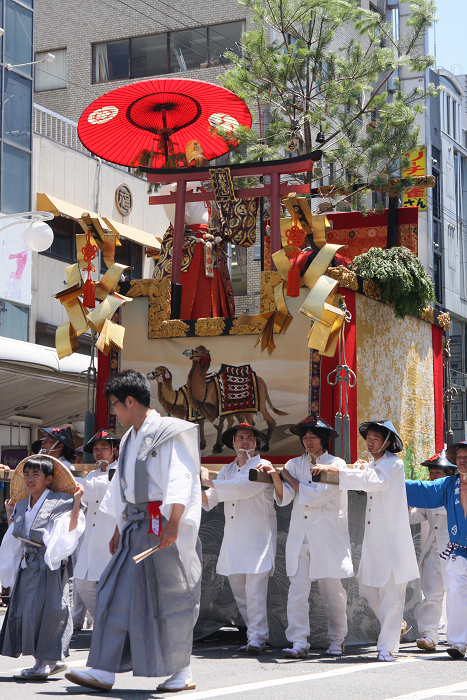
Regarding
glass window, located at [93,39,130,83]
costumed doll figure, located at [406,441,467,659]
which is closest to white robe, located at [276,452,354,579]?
costumed doll figure, located at [406,441,467,659]

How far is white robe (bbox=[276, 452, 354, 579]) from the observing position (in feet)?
21.8

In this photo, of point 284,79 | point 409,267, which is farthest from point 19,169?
point 409,267

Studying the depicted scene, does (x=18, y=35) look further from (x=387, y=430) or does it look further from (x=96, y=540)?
(x=387, y=430)

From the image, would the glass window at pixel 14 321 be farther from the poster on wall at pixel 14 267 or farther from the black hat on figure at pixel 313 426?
the black hat on figure at pixel 313 426

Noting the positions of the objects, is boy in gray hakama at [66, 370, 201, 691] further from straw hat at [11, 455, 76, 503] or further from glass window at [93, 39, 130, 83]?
glass window at [93, 39, 130, 83]

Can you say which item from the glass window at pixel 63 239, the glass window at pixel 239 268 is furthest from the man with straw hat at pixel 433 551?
the glass window at pixel 239 268

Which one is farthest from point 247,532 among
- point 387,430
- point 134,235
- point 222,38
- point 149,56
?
point 149,56

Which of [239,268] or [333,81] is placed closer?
[333,81]

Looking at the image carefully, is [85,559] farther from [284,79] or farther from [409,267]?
[284,79]

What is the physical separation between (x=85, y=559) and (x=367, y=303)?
3097 millimetres

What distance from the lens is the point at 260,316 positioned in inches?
309

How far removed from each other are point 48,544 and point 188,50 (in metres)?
19.3

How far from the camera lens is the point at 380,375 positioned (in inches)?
325

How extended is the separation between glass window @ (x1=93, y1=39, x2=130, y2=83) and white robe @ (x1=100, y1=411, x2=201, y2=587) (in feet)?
65.9
